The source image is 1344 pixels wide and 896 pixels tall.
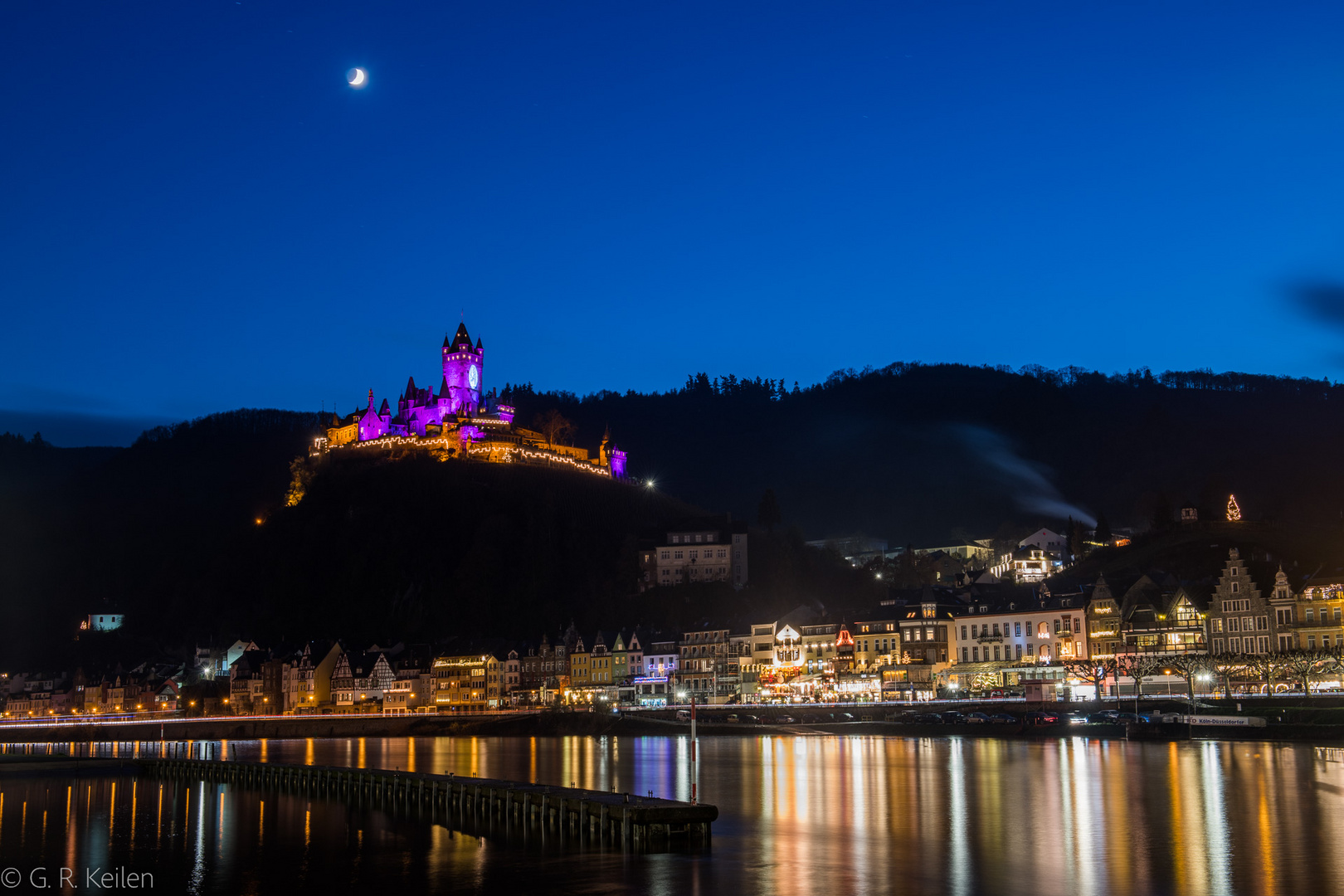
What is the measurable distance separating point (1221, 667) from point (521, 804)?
5734cm

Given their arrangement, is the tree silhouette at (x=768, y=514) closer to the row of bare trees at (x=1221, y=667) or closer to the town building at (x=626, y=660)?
the town building at (x=626, y=660)

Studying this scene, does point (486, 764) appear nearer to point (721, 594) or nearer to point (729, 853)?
point (729, 853)

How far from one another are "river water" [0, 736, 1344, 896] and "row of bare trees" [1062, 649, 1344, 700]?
13.7 meters

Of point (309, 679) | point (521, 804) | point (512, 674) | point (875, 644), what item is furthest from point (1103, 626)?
point (309, 679)

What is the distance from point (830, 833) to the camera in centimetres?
3866

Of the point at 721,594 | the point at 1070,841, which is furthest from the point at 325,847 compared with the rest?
the point at 721,594

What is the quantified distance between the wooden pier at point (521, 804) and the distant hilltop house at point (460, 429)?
337 ft

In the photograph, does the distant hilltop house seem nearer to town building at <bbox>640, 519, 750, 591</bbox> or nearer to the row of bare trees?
town building at <bbox>640, 519, 750, 591</bbox>

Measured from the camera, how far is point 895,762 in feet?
199

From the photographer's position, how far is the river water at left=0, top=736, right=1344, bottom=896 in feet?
101

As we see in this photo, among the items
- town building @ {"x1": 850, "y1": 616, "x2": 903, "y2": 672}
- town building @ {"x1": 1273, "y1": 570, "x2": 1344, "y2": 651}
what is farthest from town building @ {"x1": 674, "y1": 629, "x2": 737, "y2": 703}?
town building @ {"x1": 1273, "y1": 570, "x2": 1344, "y2": 651}

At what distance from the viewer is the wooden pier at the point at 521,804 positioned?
116ft

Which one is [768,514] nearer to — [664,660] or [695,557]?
[695,557]

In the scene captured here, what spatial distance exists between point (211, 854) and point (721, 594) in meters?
94.2
